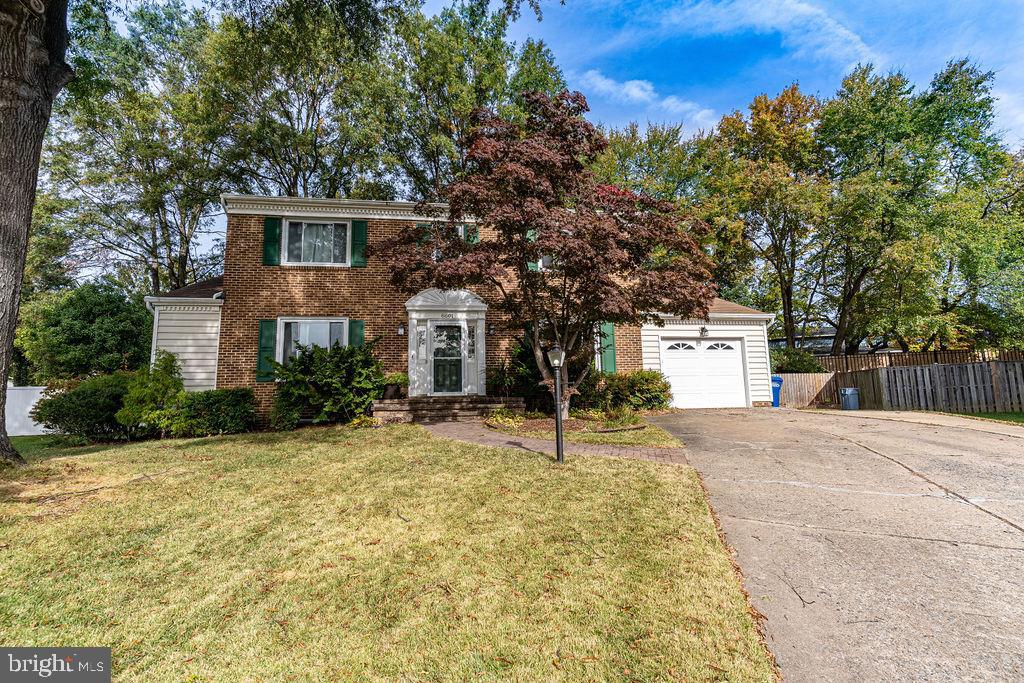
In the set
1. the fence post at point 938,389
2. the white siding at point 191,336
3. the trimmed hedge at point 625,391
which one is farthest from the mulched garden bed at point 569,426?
the fence post at point 938,389

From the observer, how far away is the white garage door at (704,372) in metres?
13.9

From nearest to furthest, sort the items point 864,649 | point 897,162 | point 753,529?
point 864,649
point 753,529
point 897,162

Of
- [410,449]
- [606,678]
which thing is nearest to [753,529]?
[606,678]

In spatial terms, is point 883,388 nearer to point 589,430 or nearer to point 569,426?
point 589,430

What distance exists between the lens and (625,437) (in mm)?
7953

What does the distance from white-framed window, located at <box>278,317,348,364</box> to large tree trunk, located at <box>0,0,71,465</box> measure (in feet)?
17.8

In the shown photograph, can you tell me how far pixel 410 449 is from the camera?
277 inches

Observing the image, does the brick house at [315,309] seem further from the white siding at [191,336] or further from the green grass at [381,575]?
the green grass at [381,575]

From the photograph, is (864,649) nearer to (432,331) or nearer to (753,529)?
(753,529)

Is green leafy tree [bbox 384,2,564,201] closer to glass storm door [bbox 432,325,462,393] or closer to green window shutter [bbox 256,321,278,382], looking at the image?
glass storm door [bbox 432,325,462,393]

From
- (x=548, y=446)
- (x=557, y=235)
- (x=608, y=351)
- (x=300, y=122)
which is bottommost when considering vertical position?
(x=548, y=446)

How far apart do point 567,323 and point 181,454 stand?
7153mm

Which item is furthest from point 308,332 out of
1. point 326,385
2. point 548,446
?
point 548,446

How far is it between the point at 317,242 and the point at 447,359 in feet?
15.3
